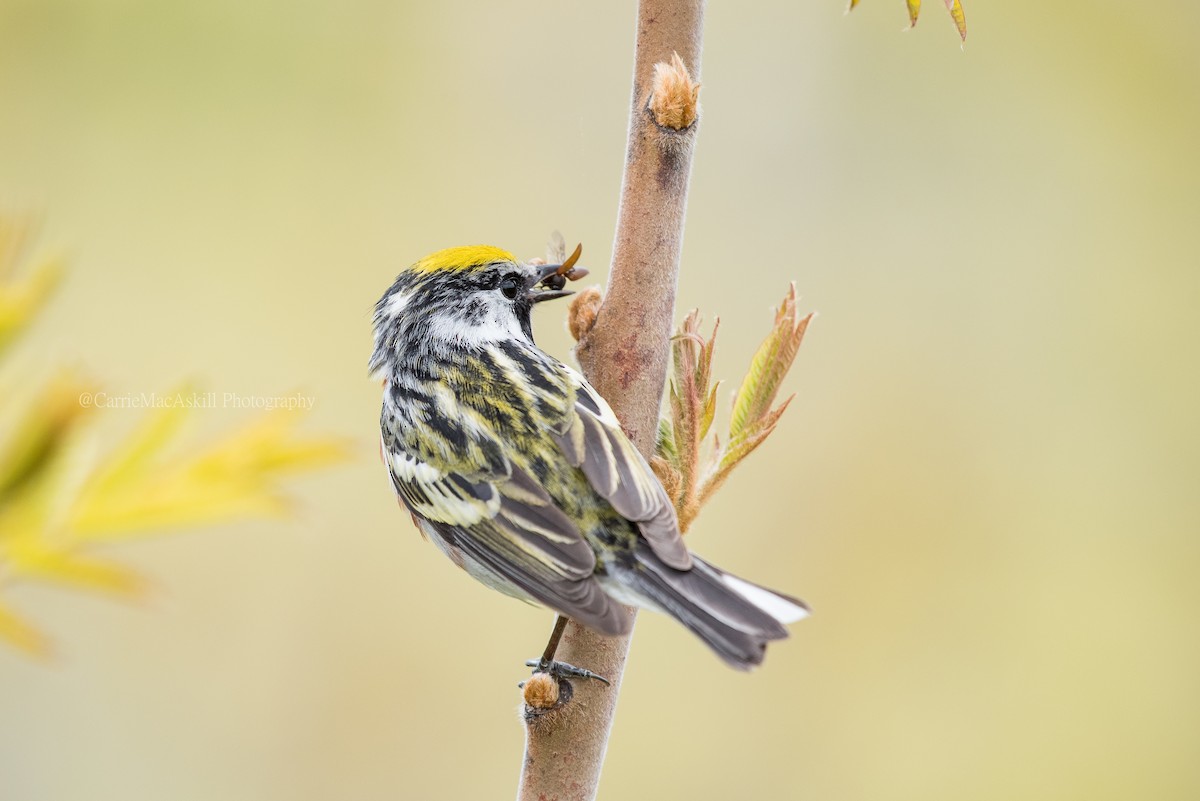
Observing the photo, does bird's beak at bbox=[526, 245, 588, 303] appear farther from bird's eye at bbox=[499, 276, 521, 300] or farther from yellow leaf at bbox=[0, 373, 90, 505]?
yellow leaf at bbox=[0, 373, 90, 505]

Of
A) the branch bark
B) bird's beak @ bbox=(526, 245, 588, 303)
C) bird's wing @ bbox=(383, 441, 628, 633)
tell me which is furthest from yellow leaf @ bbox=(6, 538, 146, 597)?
bird's beak @ bbox=(526, 245, 588, 303)

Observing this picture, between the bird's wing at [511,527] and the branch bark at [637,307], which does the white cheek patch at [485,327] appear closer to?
the bird's wing at [511,527]

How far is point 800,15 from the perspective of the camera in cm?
527

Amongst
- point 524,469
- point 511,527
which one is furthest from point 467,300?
point 511,527

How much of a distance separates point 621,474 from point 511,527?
281mm

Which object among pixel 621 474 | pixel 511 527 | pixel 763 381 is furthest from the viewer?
pixel 511 527

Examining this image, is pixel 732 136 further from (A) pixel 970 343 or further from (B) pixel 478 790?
(B) pixel 478 790

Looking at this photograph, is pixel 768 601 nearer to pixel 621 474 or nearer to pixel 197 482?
pixel 621 474

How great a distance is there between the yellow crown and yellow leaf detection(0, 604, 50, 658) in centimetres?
206

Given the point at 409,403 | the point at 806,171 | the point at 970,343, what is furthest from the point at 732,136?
the point at 409,403

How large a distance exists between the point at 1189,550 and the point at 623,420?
374cm

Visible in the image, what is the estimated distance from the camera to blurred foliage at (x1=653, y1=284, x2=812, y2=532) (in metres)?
1.70

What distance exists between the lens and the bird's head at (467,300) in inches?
110

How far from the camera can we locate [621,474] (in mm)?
2123
